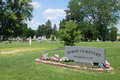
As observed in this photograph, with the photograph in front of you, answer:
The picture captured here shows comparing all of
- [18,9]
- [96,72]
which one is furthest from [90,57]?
[18,9]

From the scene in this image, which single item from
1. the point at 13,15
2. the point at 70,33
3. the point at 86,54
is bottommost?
the point at 86,54

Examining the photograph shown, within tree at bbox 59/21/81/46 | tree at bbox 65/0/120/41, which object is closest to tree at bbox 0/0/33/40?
tree at bbox 65/0/120/41

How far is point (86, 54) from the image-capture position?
5871mm

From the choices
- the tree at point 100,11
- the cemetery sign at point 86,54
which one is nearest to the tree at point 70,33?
the cemetery sign at point 86,54

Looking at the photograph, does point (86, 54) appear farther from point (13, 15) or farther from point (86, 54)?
point (13, 15)

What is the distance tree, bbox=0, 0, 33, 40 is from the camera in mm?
35372

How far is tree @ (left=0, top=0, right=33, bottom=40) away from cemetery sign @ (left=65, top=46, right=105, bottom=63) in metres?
32.0

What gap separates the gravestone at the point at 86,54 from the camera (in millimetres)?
5492

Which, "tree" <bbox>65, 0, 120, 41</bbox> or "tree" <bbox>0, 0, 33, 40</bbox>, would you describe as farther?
"tree" <bbox>0, 0, 33, 40</bbox>

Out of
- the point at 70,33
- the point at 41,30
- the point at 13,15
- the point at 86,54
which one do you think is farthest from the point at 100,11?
the point at 41,30

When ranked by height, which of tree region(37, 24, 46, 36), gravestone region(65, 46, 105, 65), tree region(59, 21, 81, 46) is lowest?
gravestone region(65, 46, 105, 65)

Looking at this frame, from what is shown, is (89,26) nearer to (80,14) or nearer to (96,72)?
(80,14)

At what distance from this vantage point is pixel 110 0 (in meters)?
33.1

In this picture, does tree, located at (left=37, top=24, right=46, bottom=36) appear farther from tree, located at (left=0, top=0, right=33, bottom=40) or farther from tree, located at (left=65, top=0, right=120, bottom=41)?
tree, located at (left=65, top=0, right=120, bottom=41)
